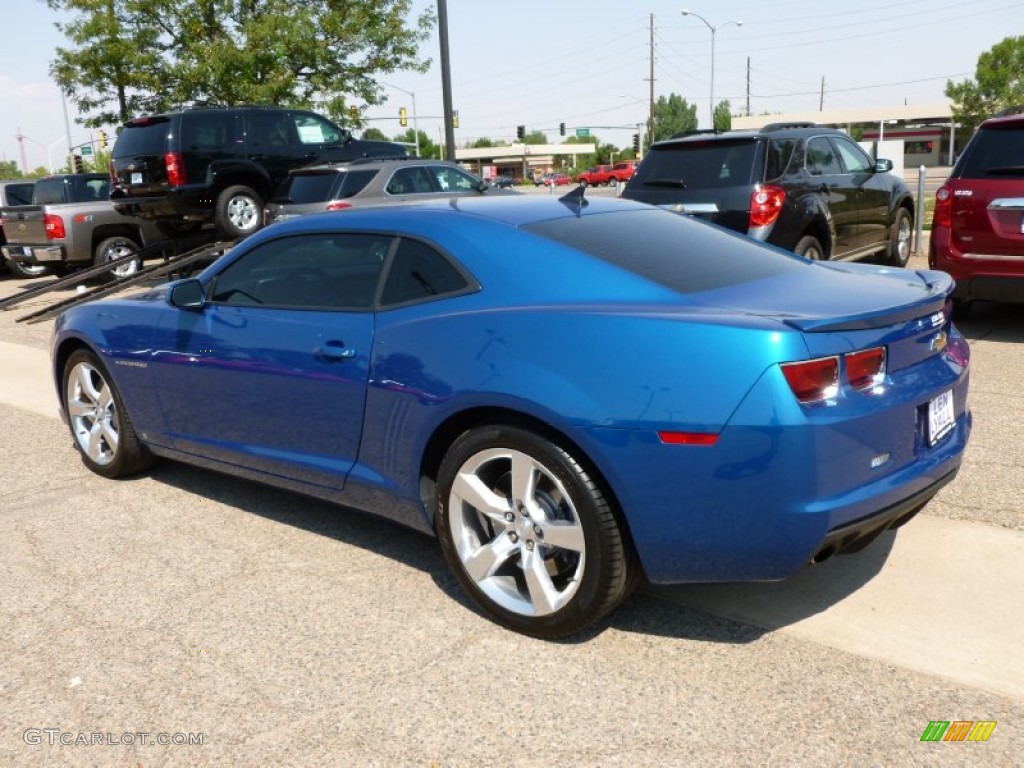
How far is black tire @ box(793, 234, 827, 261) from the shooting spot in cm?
831

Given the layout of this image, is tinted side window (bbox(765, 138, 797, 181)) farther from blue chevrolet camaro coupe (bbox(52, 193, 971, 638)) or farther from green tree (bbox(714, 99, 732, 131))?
green tree (bbox(714, 99, 732, 131))

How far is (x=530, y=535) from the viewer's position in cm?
321

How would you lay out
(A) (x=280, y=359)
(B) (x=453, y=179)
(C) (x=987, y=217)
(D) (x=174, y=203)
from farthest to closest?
(D) (x=174, y=203)
(B) (x=453, y=179)
(C) (x=987, y=217)
(A) (x=280, y=359)

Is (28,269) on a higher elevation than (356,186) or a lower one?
lower

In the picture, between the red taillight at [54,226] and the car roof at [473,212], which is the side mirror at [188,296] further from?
the red taillight at [54,226]

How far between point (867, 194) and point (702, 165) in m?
2.32

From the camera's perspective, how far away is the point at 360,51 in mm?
23406

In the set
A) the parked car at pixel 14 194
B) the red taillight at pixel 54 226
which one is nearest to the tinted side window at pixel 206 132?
the red taillight at pixel 54 226

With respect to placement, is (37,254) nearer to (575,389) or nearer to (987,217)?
(987,217)

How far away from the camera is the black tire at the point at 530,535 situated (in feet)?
9.86

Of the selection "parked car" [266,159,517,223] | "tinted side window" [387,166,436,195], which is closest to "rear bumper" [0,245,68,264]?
"parked car" [266,159,517,223]

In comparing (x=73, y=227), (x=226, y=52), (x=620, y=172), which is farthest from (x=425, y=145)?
(x=73, y=227)

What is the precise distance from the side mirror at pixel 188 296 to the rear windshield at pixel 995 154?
599cm

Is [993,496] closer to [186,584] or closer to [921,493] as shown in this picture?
[921,493]
